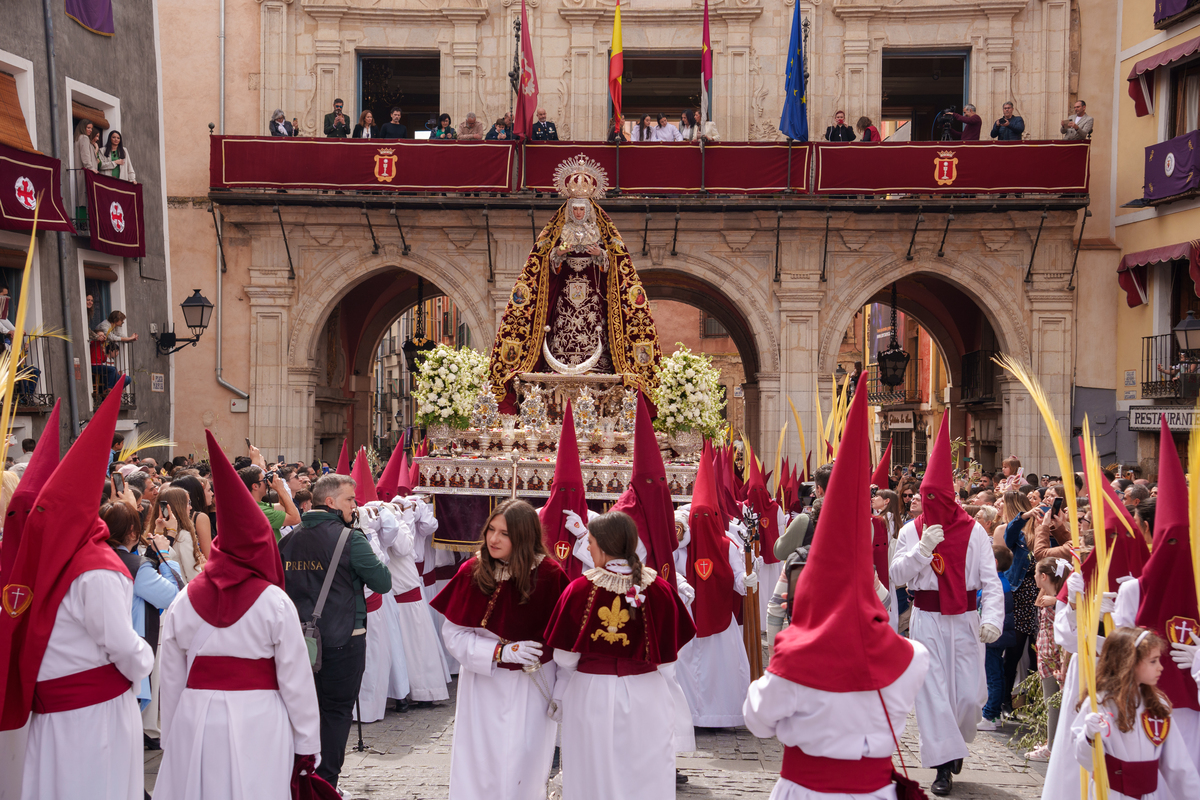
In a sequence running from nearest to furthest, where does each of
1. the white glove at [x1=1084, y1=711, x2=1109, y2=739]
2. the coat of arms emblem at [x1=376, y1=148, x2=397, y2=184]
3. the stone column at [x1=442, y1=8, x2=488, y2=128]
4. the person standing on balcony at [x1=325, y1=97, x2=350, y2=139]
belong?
the white glove at [x1=1084, y1=711, x2=1109, y2=739]
the coat of arms emblem at [x1=376, y1=148, x2=397, y2=184]
the person standing on balcony at [x1=325, y1=97, x2=350, y2=139]
the stone column at [x1=442, y1=8, x2=488, y2=128]

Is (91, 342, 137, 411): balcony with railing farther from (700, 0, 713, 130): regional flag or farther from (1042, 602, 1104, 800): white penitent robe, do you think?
(1042, 602, 1104, 800): white penitent robe

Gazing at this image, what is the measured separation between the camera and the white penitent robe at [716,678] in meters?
7.66

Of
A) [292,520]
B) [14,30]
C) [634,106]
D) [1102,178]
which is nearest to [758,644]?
[292,520]

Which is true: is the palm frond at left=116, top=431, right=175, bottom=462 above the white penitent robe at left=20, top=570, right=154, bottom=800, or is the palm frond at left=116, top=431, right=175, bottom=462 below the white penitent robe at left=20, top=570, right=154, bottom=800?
above

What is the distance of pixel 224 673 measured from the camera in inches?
165

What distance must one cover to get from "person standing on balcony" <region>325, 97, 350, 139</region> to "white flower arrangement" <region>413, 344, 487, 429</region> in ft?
33.7

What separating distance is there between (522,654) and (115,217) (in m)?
14.1

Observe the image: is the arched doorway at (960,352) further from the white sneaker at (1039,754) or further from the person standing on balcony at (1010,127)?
the white sneaker at (1039,754)

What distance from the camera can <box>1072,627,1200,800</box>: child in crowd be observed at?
409 centimetres

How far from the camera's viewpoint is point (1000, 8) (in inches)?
747

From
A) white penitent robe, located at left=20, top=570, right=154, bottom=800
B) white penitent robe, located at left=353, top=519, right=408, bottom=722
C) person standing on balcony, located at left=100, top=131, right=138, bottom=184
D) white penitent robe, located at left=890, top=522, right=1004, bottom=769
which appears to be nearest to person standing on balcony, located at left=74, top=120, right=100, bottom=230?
person standing on balcony, located at left=100, top=131, right=138, bottom=184

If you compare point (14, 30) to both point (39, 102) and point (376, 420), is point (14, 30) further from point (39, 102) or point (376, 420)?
point (376, 420)

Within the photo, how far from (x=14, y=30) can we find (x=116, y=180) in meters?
2.51

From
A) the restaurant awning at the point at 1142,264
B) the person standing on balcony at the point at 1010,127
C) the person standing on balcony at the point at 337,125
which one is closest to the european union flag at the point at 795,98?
the person standing on balcony at the point at 1010,127
